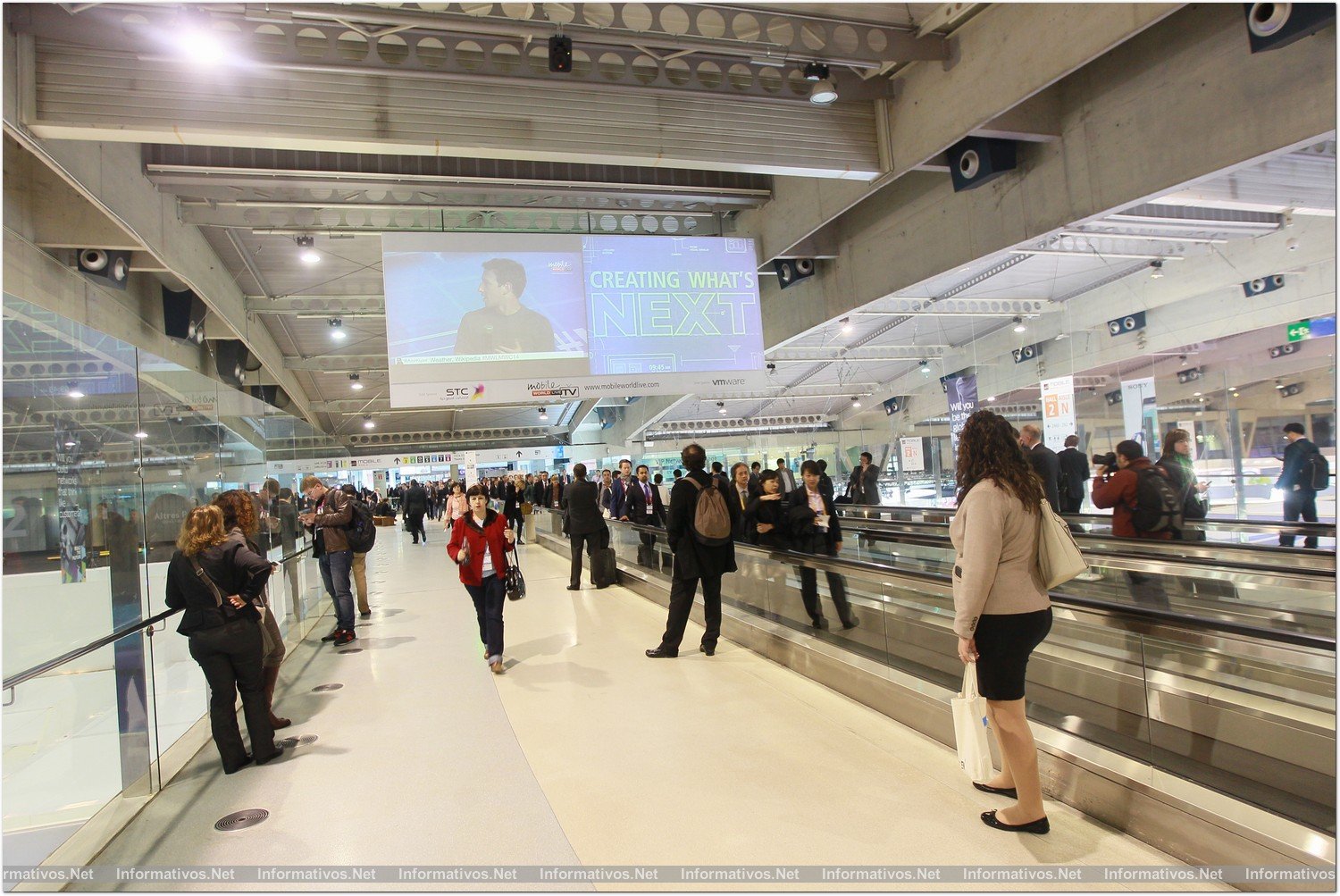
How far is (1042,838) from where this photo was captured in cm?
295

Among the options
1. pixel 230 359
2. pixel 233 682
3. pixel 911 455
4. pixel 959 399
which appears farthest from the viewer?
pixel 230 359

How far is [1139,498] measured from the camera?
631cm

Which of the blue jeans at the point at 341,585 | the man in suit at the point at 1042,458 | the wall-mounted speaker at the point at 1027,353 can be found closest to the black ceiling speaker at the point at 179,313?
the blue jeans at the point at 341,585

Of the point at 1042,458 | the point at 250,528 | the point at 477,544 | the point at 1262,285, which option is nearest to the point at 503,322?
the point at 477,544

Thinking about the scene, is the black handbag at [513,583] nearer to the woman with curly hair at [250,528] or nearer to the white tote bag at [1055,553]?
the woman with curly hair at [250,528]

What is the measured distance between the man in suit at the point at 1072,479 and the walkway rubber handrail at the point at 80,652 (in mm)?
9082

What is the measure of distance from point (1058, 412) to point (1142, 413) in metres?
1.27

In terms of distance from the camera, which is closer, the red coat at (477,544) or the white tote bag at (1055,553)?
the white tote bag at (1055,553)

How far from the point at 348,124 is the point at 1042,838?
6440mm

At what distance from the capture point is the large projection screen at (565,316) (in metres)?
7.88

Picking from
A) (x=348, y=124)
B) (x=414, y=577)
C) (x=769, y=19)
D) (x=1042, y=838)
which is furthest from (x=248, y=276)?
(x=1042, y=838)

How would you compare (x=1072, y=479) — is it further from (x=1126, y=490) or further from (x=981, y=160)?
(x=981, y=160)

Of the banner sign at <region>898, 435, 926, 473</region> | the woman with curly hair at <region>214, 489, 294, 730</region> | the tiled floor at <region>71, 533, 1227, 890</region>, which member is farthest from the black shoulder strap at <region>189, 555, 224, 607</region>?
the banner sign at <region>898, 435, 926, 473</region>

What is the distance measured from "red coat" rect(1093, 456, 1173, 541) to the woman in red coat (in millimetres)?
5166
